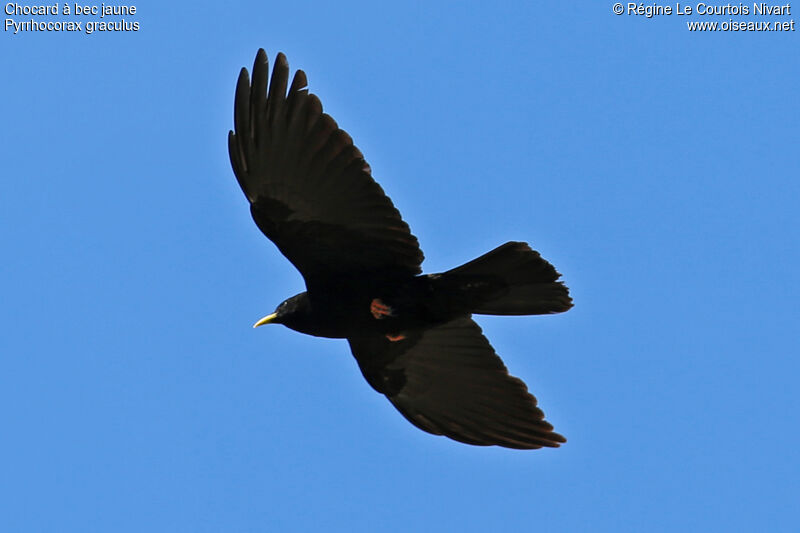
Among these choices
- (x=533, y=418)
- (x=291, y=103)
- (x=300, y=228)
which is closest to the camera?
(x=291, y=103)

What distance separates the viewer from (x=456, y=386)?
13.0 m

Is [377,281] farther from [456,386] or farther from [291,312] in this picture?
[456,386]

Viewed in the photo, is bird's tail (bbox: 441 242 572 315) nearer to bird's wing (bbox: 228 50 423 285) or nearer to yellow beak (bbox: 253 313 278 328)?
bird's wing (bbox: 228 50 423 285)

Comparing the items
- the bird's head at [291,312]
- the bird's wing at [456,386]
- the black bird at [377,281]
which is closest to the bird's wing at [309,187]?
the black bird at [377,281]

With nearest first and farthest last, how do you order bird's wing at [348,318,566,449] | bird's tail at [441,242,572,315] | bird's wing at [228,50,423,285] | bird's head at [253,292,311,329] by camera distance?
bird's wing at [228,50,423,285] < bird's tail at [441,242,572,315] < bird's head at [253,292,311,329] < bird's wing at [348,318,566,449]

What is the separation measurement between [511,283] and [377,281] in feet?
4.11

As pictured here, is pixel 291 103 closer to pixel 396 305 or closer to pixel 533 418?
pixel 396 305

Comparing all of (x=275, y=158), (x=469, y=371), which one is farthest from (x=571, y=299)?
(x=275, y=158)

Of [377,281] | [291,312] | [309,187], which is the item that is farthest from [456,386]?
[309,187]

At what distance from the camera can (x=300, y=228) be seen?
11.8 m

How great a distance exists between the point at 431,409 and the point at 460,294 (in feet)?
6.12

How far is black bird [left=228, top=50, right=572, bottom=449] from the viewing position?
11.2 metres

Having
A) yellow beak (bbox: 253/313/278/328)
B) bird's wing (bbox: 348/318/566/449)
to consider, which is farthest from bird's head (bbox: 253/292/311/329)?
bird's wing (bbox: 348/318/566/449)

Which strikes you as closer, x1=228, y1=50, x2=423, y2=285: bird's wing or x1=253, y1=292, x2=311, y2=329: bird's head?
x1=228, y1=50, x2=423, y2=285: bird's wing
